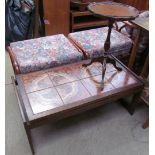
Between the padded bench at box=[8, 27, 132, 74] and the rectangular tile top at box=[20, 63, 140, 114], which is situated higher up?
the padded bench at box=[8, 27, 132, 74]

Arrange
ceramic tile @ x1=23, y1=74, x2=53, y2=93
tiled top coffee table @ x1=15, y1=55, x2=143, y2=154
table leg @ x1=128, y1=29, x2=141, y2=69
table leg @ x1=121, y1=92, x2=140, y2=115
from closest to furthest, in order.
→ tiled top coffee table @ x1=15, y1=55, x2=143, y2=154
ceramic tile @ x1=23, y1=74, x2=53, y2=93
table leg @ x1=121, y1=92, x2=140, y2=115
table leg @ x1=128, y1=29, x2=141, y2=69

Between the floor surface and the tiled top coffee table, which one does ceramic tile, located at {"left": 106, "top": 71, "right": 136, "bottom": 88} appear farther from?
the floor surface

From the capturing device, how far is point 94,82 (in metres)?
1.54

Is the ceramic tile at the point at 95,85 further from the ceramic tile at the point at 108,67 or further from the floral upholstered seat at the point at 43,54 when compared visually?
the floral upholstered seat at the point at 43,54

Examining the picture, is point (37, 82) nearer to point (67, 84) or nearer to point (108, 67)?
point (67, 84)

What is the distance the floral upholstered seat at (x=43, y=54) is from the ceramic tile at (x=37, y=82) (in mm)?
176

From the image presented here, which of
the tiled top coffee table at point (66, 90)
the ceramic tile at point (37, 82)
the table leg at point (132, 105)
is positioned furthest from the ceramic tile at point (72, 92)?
the table leg at point (132, 105)

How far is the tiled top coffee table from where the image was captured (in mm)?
1270

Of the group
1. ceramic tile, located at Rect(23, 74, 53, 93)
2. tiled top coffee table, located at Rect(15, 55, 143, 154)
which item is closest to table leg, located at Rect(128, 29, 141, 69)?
tiled top coffee table, located at Rect(15, 55, 143, 154)

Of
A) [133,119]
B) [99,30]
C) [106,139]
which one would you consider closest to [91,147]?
[106,139]

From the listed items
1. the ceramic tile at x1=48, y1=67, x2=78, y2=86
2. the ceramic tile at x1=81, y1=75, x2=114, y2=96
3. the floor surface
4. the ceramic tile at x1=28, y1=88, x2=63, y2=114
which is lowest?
the floor surface

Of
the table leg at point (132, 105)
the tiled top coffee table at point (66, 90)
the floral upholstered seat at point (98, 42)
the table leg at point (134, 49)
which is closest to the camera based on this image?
the tiled top coffee table at point (66, 90)

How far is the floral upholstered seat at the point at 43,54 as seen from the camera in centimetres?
168

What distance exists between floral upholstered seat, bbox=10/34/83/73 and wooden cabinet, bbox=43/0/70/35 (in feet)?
2.11
